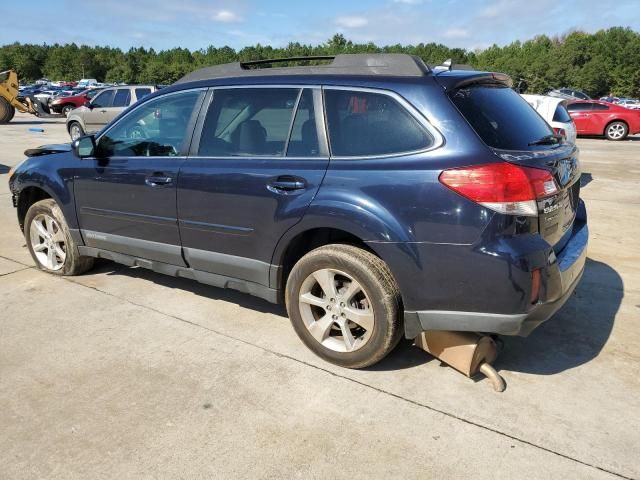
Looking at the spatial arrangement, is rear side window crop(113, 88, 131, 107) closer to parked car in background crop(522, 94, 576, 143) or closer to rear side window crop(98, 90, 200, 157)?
parked car in background crop(522, 94, 576, 143)

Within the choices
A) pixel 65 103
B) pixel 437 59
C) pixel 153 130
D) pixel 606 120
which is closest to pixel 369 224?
pixel 153 130

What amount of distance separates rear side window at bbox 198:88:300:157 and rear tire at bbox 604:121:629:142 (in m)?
19.4

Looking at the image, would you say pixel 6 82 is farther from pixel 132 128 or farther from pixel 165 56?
pixel 165 56

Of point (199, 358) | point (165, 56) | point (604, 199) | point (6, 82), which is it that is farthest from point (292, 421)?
point (165, 56)

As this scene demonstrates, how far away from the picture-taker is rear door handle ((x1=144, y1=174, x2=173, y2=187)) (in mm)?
3860

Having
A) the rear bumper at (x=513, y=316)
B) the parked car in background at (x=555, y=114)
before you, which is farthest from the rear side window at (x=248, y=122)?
the parked car in background at (x=555, y=114)

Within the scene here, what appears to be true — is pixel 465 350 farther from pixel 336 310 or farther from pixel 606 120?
pixel 606 120

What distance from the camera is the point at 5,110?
2380 centimetres

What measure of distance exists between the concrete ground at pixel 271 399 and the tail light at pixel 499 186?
1.09 m

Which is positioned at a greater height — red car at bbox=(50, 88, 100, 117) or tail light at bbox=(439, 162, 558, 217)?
tail light at bbox=(439, 162, 558, 217)

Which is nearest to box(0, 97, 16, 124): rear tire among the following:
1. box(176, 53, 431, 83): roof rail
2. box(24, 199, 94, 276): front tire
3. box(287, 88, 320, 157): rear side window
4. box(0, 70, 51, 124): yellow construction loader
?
box(0, 70, 51, 124): yellow construction loader

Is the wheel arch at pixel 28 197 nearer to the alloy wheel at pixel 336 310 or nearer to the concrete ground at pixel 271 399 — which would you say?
the concrete ground at pixel 271 399

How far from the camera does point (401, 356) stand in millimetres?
3457

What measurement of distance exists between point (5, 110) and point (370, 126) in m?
25.6
